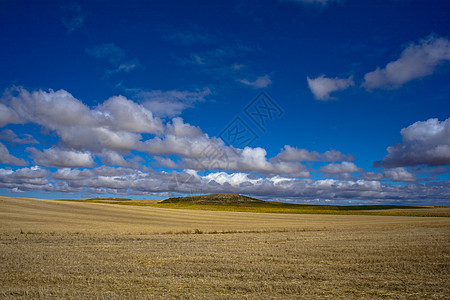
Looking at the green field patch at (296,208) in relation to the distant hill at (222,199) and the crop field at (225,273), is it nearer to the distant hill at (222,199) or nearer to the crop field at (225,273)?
the distant hill at (222,199)

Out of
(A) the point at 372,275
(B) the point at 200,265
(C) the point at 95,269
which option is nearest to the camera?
(A) the point at 372,275

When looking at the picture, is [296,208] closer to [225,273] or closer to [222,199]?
[222,199]

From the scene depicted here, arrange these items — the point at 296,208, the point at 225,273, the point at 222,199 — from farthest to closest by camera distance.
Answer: the point at 222,199 < the point at 296,208 < the point at 225,273

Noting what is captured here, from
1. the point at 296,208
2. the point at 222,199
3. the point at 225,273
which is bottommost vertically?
the point at 296,208

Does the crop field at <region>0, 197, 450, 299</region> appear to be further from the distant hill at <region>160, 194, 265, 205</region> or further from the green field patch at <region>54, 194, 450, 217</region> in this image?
the distant hill at <region>160, 194, 265, 205</region>

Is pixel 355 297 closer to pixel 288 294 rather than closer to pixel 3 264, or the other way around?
pixel 288 294

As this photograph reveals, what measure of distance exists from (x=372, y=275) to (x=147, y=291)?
920cm

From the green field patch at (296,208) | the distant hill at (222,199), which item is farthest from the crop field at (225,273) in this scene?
the distant hill at (222,199)

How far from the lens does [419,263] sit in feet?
51.9

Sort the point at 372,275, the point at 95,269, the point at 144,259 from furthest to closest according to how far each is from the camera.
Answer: the point at 144,259
the point at 95,269
the point at 372,275

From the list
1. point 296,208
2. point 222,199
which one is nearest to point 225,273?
point 296,208

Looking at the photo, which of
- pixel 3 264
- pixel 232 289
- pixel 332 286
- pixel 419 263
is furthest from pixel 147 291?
pixel 419 263

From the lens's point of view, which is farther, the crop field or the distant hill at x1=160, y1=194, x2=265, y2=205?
the distant hill at x1=160, y1=194, x2=265, y2=205

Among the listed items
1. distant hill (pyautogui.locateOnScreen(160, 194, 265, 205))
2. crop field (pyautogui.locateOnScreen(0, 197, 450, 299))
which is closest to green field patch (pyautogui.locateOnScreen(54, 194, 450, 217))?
distant hill (pyautogui.locateOnScreen(160, 194, 265, 205))
